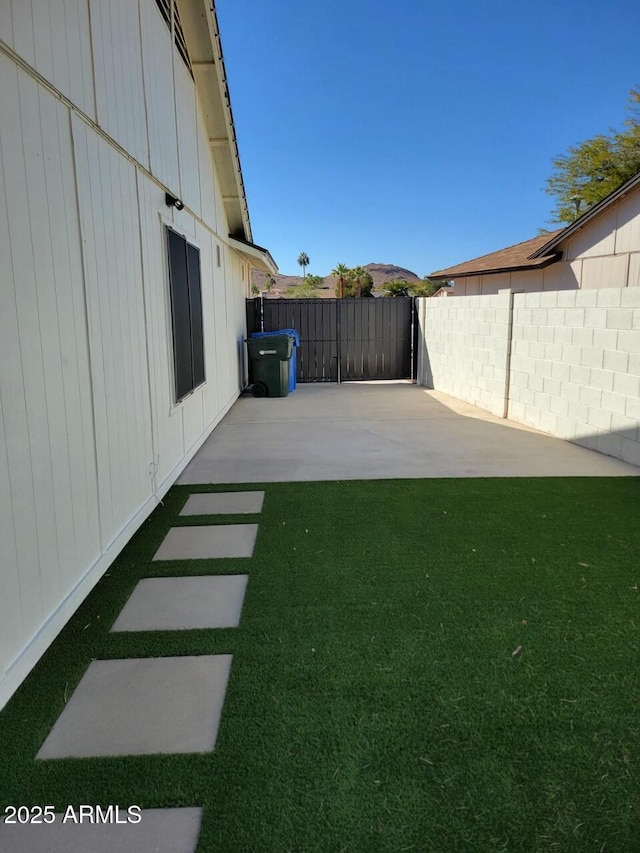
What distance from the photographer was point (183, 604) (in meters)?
3.20

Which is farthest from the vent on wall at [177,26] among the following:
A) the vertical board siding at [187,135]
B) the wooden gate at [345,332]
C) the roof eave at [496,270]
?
the roof eave at [496,270]

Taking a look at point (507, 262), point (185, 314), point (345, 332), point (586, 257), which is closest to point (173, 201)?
point (185, 314)

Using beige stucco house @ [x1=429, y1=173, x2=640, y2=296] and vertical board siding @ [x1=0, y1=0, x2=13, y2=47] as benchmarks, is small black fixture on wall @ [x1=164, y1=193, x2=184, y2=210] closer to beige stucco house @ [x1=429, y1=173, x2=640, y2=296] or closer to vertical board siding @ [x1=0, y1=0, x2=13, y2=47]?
vertical board siding @ [x1=0, y1=0, x2=13, y2=47]

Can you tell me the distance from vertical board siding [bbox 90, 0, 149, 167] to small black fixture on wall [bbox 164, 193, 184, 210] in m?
0.60

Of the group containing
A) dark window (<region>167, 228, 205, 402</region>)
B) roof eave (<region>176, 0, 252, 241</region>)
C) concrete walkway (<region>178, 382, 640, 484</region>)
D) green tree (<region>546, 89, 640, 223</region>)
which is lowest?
concrete walkway (<region>178, 382, 640, 484</region>)

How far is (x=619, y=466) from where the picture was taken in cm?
577

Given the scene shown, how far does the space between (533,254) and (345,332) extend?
5.86 meters

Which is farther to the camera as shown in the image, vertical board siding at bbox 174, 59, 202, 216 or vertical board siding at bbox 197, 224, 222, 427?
vertical board siding at bbox 197, 224, 222, 427

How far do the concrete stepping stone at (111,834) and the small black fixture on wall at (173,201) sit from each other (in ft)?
15.7

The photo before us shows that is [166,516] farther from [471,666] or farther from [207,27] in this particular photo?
[207,27]

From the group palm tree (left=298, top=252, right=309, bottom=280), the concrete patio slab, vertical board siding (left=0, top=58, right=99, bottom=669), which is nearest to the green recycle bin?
the concrete patio slab

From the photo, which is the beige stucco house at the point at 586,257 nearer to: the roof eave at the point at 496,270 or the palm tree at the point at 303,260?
the roof eave at the point at 496,270

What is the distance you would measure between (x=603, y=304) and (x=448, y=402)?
4.13 metres

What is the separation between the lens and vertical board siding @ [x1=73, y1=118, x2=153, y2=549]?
11.2 feet
